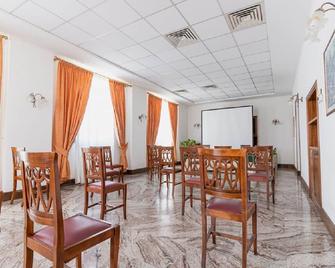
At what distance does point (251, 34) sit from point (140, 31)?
198 cm

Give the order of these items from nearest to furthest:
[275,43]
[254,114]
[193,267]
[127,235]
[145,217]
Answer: [193,267], [127,235], [145,217], [275,43], [254,114]

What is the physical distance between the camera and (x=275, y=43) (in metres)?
3.96

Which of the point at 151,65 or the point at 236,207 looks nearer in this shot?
the point at 236,207

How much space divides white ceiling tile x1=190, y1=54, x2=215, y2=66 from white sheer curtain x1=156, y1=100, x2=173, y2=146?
373 centimetres

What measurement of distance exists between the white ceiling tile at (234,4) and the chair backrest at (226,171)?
229 cm

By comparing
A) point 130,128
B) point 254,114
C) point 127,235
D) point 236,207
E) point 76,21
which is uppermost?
point 76,21

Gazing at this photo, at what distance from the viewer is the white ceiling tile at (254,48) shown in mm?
3993

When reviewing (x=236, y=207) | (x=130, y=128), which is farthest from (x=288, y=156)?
(x=236, y=207)

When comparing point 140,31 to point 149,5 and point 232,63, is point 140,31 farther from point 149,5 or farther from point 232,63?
point 232,63

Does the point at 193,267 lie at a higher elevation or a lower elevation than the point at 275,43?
lower

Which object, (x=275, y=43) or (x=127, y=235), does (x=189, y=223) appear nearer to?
(x=127, y=235)

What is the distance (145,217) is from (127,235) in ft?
1.85

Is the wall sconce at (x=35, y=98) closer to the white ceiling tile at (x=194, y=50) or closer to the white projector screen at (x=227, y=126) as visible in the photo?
the white ceiling tile at (x=194, y=50)

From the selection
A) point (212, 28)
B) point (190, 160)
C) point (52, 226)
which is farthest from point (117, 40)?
point (52, 226)
